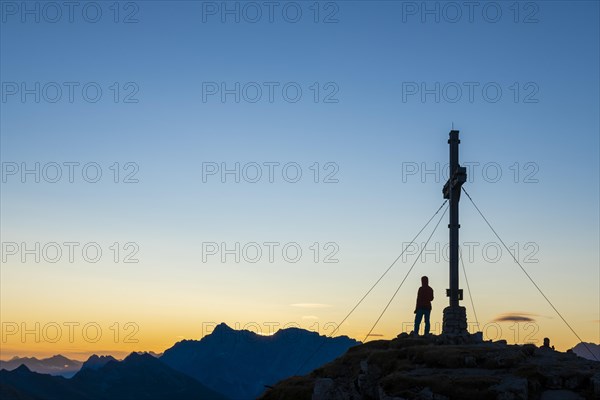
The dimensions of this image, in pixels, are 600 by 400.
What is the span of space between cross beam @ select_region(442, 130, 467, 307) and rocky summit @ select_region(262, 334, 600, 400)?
13.9 ft

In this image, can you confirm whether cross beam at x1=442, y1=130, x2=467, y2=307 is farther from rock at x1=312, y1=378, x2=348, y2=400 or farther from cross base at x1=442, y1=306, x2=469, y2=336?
rock at x1=312, y1=378, x2=348, y2=400

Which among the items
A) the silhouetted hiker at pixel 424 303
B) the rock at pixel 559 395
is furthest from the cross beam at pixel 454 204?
the rock at pixel 559 395

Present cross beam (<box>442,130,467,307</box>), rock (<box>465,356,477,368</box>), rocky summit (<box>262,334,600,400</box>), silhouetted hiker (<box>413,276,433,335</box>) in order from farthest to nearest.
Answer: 1. cross beam (<box>442,130,467,307</box>)
2. silhouetted hiker (<box>413,276,433,335</box>)
3. rock (<box>465,356,477,368</box>)
4. rocky summit (<box>262,334,600,400</box>)

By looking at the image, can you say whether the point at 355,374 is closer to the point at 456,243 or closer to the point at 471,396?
the point at 471,396

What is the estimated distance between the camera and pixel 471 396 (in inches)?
1005

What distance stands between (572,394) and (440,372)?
15.7 ft

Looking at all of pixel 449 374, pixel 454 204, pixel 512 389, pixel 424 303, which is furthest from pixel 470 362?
pixel 454 204

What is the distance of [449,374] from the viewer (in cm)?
2770

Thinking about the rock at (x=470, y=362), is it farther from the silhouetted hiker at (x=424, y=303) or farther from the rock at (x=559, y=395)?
the silhouetted hiker at (x=424, y=303)

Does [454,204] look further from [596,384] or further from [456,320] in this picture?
[596,384]

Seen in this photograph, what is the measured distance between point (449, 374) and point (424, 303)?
9754 millimetres

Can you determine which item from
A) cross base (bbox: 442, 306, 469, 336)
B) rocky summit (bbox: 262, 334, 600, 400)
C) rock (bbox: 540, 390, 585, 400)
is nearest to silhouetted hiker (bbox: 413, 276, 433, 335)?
cross base (bbox: 442, 306, 469, 336)

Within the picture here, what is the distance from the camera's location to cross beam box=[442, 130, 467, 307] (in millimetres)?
37475

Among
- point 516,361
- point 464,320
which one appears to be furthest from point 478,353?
point 464,320
